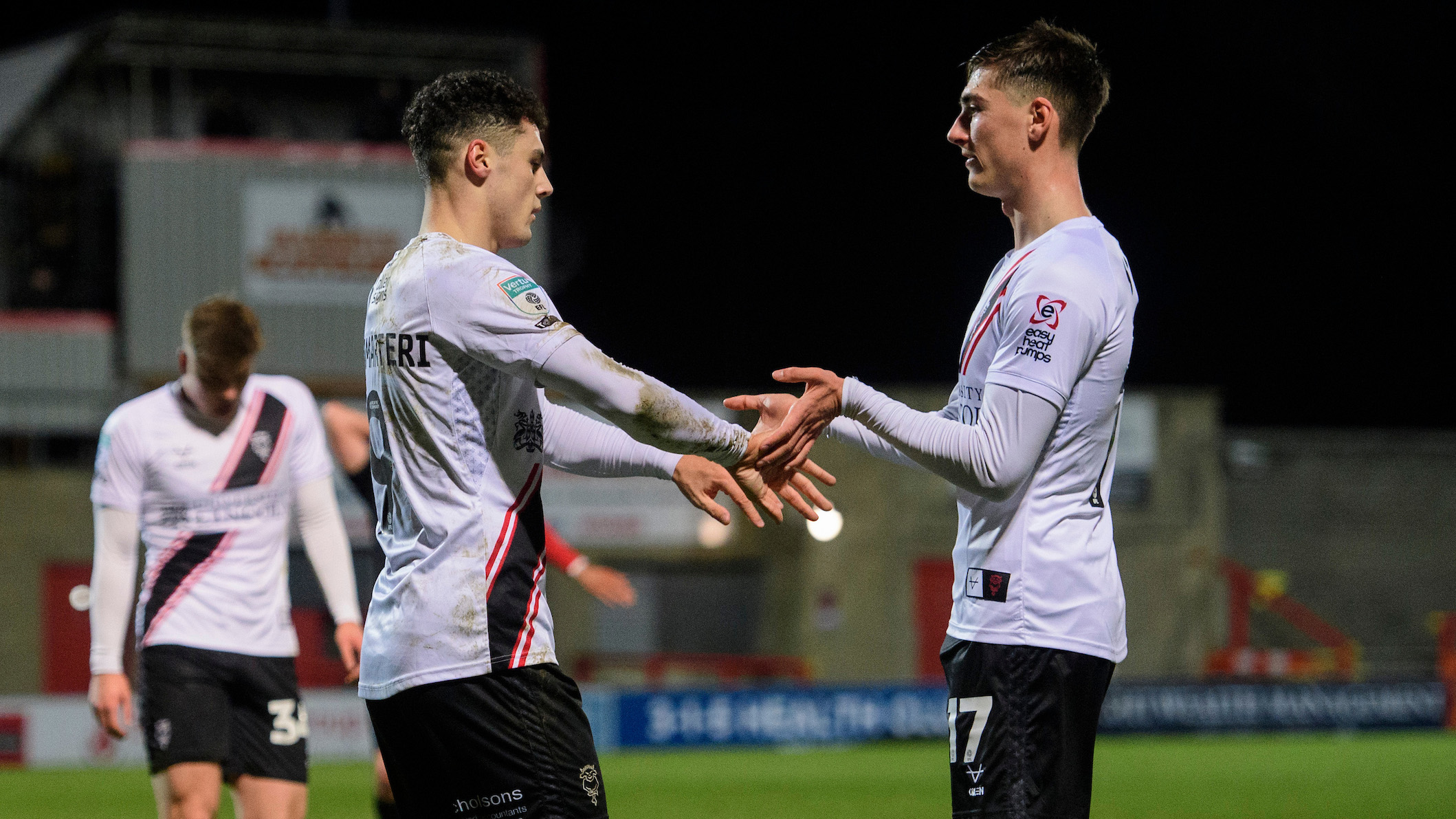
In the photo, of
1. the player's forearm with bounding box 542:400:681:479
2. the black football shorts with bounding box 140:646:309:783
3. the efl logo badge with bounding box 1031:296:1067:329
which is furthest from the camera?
the black football shorts with bounding box 140:646:309:783

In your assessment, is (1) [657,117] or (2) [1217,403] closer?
(2) [1217,403]

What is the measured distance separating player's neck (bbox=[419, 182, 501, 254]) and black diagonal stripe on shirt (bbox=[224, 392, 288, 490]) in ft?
7.84

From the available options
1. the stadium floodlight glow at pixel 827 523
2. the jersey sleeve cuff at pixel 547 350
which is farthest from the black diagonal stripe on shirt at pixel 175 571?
the jersey sleeve cuff at pixel 547 350

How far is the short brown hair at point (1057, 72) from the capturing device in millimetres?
3436

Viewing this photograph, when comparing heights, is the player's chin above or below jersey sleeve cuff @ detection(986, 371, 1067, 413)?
above

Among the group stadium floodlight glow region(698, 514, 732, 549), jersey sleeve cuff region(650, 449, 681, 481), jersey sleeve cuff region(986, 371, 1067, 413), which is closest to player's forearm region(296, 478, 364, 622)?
jersey sleeve cuff region(650, 449, 681, 481)

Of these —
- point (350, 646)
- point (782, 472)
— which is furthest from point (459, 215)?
point (350, 646)

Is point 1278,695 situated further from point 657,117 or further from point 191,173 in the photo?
point 657,117

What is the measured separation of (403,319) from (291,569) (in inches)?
741

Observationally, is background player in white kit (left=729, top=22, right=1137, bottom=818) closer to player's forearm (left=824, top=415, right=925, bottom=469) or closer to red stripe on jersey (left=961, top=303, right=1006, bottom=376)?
red stripe on jersey (left=961, top=303, right=1006, bottom=376)

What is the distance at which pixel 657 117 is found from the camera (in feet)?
132

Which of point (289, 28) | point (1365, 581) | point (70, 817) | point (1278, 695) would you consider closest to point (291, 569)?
point (289, 28)

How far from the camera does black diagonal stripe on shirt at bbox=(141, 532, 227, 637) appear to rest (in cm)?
524

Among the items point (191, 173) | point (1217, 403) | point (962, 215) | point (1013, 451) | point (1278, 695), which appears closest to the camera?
point (1013, 451)
